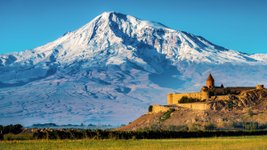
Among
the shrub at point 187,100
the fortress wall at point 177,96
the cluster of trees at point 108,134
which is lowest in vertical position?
the cluster of trees at point 108,134

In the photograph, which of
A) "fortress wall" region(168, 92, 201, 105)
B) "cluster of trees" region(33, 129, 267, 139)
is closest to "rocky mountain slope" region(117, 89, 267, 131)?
"fortress wall" region(168, 92, 201, 105)

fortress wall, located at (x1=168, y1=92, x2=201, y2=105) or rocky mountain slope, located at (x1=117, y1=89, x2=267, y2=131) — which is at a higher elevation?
fortress wall, located at (x1=168, y1=92, x2=201, y2=105)

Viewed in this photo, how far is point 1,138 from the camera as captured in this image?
171 feet

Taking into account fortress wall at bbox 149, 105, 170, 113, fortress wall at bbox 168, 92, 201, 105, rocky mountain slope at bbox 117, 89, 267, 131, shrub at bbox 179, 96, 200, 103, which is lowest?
rocky mountain slope at bbox 117, 89, 267, 131

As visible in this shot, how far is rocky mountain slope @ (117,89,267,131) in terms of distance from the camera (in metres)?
92.1

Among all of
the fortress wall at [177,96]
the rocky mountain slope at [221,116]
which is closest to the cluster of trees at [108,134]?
the rocky mountain slope at [221,116]

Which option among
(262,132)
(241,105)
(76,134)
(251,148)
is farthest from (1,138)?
(241,105)

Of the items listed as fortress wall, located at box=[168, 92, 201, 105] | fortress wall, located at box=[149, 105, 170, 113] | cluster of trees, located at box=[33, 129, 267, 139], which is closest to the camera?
cluster of trees, located at box=[33, 129, 267, 139]

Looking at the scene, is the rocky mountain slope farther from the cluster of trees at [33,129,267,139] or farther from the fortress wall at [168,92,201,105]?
the cluster of trees at [33,129,267,139]

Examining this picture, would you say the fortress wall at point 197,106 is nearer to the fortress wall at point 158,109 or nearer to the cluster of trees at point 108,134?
the fortress wall at point 158,109

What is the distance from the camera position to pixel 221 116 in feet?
324

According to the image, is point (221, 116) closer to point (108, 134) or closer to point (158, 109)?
point (158, 109)

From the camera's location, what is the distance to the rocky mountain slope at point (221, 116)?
9212cm

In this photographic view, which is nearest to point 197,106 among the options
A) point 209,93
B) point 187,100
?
point 209,93
